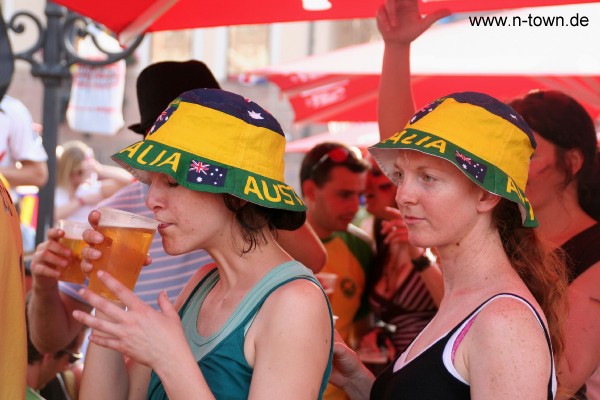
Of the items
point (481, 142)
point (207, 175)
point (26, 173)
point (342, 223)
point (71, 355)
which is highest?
point (481, 142)

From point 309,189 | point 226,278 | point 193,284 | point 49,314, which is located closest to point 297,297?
point 226,278

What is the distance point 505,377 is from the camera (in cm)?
193

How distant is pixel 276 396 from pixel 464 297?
20.9 inches

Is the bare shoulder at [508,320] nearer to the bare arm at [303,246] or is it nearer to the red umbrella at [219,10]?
the bare arm at [303,246]

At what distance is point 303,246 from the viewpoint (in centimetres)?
341

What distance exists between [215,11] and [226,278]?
1541mm

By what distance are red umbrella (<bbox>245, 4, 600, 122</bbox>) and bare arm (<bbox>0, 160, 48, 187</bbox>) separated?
1.92m

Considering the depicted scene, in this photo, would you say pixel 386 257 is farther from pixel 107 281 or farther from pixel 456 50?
pixel 107 281

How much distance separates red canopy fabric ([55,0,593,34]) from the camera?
3.33 meters

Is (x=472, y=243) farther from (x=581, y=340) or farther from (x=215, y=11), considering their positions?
(x=215, y=11)

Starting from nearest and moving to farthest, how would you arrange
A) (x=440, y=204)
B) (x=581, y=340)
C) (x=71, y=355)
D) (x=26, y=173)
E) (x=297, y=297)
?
(x=297, y=297) → (x=440, y=204) → (x=581, y=340) → (x=71, y=355) → (x=26, y=173)

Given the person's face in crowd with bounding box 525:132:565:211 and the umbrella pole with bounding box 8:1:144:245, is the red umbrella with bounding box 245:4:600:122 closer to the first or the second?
the person's face in crowd with bounding box 525:132:565:211

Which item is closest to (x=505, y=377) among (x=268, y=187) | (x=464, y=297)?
(x=464, y=297)

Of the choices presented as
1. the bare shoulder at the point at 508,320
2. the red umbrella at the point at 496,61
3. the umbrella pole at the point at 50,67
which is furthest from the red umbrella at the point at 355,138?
the bare shoulder at the point at 508,320
